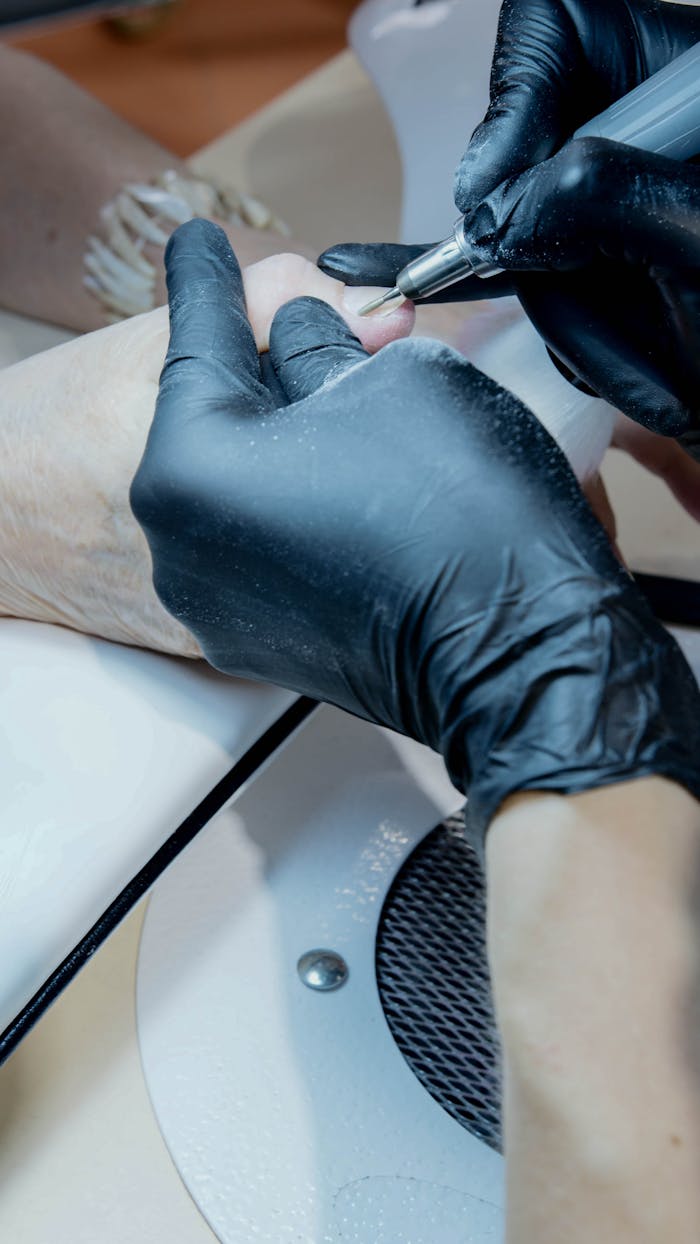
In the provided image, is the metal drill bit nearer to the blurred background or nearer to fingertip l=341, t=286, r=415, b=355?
fingertip l=341, t=286, r=415, b=355

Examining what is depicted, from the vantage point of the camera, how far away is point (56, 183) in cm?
131

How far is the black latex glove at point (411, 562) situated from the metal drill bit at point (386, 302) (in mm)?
48

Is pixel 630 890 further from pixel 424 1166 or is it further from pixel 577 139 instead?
pixel 577 139

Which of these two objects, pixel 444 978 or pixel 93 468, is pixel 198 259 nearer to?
pixel 93 468

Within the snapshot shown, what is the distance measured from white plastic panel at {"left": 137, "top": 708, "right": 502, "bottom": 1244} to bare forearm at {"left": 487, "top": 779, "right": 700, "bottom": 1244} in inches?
7.9

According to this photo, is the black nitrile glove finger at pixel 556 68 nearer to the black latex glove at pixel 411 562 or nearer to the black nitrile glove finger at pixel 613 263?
the black nitrile glove finger at pixel 613 263

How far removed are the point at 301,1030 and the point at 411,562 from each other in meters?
0.41

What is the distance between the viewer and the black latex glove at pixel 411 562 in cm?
52

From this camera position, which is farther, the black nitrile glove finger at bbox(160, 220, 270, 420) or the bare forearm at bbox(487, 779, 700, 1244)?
the black nitrile glove finger at bbox(160, 220, 270, 420)

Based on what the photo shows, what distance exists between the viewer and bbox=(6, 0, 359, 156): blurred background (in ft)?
7.66

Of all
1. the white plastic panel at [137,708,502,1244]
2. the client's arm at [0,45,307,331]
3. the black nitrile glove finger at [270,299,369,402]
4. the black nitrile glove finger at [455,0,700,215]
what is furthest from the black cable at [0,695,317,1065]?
the client's arm at [0,45,307,331]

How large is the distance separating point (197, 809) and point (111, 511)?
22 cm

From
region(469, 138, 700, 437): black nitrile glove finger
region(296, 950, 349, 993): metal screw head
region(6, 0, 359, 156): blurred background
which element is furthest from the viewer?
region(6, 0, 359, 156): blurred background

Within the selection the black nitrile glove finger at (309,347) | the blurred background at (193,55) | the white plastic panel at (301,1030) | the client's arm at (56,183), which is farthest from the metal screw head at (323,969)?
the blurred background at (193,55)
